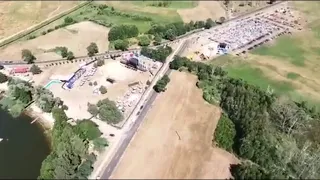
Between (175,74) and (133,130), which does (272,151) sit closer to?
(133,130)

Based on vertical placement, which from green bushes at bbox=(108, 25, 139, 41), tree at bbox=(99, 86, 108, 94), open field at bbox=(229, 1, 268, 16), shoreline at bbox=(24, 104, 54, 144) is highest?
green bushes at bbox=(108, 25, 139, 41)

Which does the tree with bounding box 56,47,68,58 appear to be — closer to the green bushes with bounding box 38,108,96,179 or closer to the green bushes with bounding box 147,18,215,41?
the green bushes with bounding box 147,18,215,41

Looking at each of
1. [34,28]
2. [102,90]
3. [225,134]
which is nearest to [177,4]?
[34,28]

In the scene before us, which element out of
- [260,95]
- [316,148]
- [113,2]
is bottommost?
[316,148]

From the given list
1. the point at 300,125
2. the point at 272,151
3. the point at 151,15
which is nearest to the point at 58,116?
the point at 272,151

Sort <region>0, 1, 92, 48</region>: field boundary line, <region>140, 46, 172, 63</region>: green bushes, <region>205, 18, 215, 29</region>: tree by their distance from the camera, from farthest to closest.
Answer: <region>205, 18, 215, 29</region>: tree
<region>0, 1, 92, 48</region>: field boundary line
<region>140, 46, 172, 63</region>: green bushes

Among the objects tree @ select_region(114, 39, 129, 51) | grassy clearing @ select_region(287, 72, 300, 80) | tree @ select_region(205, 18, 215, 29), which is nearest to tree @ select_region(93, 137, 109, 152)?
tree @ select_region(114, 39, 129, 51)
